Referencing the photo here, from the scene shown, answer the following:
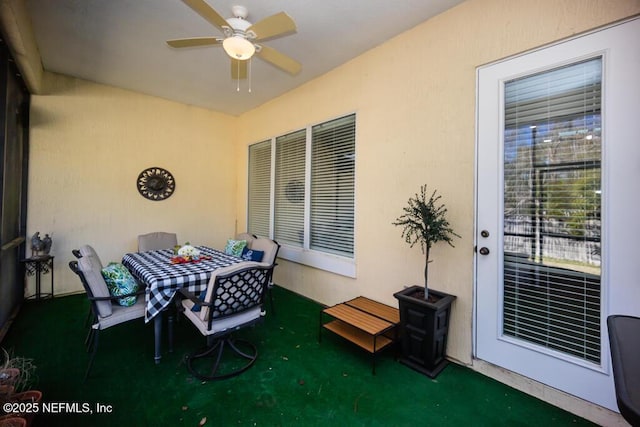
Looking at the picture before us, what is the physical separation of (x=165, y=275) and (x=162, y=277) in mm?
70

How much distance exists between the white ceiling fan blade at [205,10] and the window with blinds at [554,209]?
88.2 inches

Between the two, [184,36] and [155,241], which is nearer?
[184,36]

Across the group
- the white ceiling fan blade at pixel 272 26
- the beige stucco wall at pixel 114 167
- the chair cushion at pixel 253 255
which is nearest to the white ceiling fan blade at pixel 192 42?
the white ceiling fan blade at pixel 272 26

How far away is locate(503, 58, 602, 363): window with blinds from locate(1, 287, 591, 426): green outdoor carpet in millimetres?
574

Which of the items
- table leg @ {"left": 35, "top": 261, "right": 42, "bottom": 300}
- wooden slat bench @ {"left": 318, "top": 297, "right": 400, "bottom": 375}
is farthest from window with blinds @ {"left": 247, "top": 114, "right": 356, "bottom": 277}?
table leg @ {"left": 35, "top": 261, "right": 42, "bottom": 300}

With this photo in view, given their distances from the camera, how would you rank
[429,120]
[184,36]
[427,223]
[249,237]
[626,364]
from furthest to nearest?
[249,237]
[184,36]
[429,120]
[427,223]
[626,364]

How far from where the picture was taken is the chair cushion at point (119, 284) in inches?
89.8

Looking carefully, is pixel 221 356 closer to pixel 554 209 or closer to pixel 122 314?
pixel 122 314

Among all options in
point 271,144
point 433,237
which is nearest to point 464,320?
point 433,237

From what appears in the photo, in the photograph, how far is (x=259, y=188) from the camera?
4988 mm

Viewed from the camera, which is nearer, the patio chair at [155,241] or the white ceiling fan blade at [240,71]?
the white ceiling fan blade at [240,71]

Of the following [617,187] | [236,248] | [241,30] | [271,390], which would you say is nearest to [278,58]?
[241,30]

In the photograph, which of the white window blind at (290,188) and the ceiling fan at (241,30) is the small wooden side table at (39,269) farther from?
the ceiling fan at (241,30)

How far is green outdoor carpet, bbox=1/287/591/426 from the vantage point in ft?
5.68
